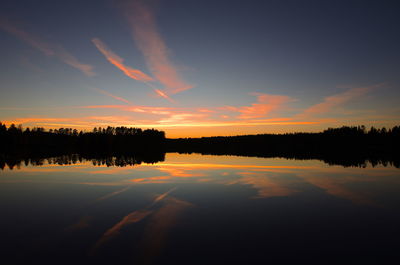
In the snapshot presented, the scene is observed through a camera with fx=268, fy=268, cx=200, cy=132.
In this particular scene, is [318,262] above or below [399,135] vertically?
below

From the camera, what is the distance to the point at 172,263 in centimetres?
1112

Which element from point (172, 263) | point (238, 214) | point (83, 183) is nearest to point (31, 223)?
point (172, 263)

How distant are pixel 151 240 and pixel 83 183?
22135 millimetres

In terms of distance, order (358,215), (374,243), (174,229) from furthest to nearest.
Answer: (358,215) → (174,229) → (374,243)

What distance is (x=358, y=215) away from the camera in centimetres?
1842

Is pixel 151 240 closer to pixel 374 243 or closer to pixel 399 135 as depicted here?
pixel 374 243

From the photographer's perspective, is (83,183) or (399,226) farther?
(83,183)

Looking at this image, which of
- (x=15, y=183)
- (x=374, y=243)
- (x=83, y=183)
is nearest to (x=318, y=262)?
(x=374, y=243)

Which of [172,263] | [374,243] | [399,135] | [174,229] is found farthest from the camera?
[399,135]

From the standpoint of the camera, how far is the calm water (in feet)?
38.8

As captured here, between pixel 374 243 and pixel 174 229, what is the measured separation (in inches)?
406

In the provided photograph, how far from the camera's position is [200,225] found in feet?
53.0

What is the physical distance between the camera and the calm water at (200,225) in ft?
38.8

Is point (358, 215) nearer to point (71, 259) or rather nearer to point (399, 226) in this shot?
point (399, 226)
